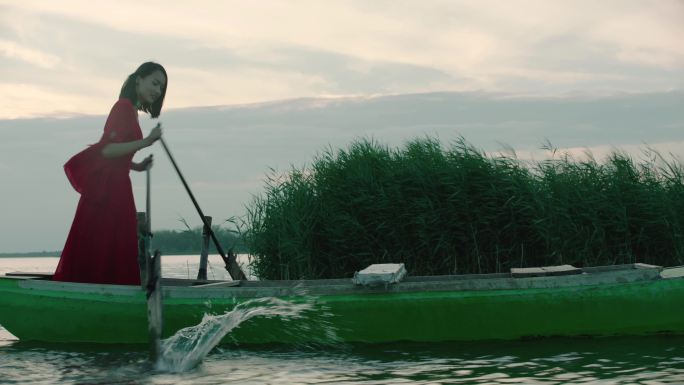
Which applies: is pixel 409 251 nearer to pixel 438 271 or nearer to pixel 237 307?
pixel 438 271

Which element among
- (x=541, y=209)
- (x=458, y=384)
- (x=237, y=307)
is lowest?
(x=458, y=384)

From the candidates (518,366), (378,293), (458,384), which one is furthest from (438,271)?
(458,384)

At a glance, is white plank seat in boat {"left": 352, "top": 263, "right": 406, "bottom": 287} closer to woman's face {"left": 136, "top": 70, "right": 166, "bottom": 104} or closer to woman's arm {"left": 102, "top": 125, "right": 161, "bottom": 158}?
woman's arm {"left": 102, "top": 125, "right": 161, "bottom": 158}

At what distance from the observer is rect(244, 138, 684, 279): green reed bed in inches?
463

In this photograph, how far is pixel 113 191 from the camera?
8875 mm

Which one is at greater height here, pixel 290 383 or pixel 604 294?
pixel 604 294

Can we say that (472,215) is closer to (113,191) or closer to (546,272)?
(546,272)

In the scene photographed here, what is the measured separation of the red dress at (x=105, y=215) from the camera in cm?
864

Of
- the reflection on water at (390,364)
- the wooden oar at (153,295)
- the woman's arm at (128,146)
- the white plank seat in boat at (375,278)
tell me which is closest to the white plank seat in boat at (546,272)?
the reflection on water at (390,364)

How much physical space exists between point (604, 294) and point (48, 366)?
5.64 metres

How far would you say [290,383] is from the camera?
22.3 feet

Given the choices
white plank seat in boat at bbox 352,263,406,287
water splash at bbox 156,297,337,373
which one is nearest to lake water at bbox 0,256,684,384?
water splash at bbox 156,297,337,373

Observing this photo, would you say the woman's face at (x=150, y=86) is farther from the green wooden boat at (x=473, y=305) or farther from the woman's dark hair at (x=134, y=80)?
the green wooden boat at (x=473, y=305)

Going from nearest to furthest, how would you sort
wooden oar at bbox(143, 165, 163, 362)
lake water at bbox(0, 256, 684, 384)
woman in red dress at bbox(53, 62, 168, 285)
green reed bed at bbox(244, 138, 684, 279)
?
1. lake water at bbox(0, 256, 684, 384)
2. wooden oar at bbox(143, 165, 163, 362)
3. woman in red dress at bbox(53, 62, 168, 285)
4. green reed bed at bbox(244, 138, 684, 279)
